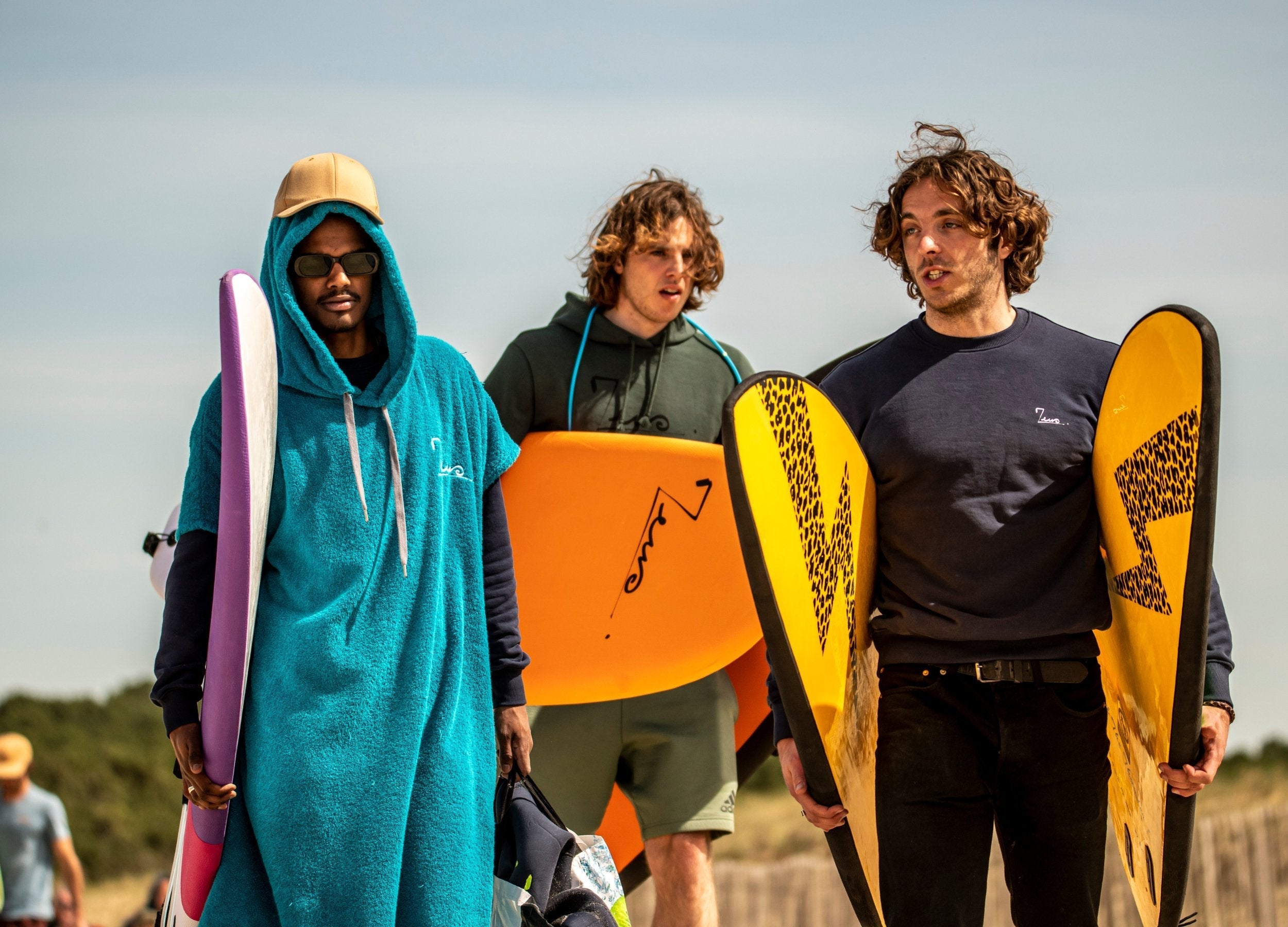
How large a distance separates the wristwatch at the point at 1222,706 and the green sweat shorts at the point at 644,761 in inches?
54.9

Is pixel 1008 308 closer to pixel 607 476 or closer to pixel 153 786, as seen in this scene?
pixel 607 476

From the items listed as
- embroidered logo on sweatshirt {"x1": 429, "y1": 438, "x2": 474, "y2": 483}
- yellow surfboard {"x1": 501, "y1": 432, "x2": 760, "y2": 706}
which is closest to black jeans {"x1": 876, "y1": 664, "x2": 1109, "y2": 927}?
embroidered logo on sweatshirt {"x1": 429, "y1": 438, "x2": 474, "y2": 483}

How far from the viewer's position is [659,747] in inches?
155

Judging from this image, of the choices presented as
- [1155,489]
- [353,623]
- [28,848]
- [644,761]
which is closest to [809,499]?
[1155,489]

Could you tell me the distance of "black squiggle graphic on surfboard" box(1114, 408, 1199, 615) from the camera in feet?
8.75

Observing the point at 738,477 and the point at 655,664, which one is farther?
the point at 655,664

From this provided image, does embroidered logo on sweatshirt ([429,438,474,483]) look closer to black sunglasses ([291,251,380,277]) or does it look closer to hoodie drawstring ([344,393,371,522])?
hoodie drawstring ([344,393,371,522])

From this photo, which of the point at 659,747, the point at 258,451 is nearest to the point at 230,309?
the point at 258,451

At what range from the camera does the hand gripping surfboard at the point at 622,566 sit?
389 cm

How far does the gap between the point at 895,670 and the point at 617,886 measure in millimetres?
678

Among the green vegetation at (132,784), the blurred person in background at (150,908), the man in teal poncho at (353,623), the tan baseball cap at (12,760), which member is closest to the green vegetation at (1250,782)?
the green vegetation at (132,784)

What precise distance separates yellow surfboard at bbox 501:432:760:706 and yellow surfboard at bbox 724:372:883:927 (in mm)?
855

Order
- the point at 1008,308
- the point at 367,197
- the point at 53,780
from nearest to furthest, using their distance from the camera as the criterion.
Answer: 1. the point at 367,197
2. the point at 1008,308
3. the point at 53,780

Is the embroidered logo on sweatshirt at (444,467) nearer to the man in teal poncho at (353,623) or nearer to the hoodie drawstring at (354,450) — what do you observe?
the man in teal poncho at (353,623)
